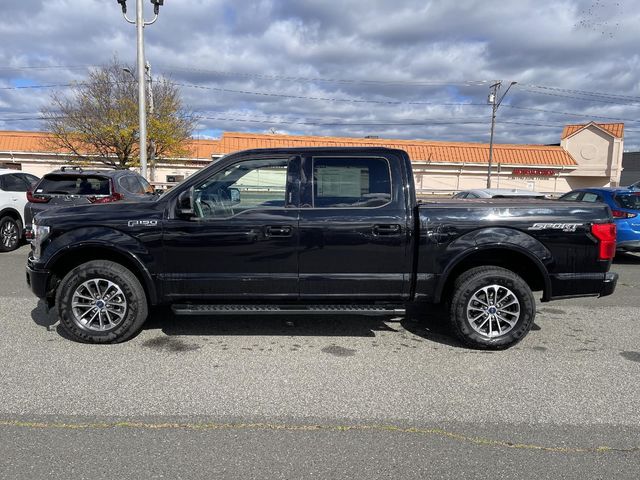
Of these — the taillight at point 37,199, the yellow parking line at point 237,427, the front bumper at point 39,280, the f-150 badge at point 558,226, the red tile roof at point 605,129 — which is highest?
the red tile roof at point 605,129

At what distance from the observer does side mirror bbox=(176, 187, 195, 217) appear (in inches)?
166

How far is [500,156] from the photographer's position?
36.5 meters

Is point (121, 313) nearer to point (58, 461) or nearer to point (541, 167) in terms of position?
point (58, 461)

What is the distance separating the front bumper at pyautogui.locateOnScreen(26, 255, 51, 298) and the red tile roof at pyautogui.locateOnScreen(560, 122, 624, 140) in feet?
139

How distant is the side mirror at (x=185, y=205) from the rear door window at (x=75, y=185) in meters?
5.13

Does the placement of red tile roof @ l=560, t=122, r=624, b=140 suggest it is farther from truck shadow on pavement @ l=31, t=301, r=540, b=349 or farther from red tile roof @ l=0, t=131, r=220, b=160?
truck shadow on pavement @ l=31, t=301, r=540, b=349

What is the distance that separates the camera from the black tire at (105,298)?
169 inches

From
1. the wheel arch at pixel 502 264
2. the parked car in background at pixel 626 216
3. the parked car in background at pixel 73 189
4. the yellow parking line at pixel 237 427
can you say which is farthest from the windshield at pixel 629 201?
the parked car in background at pixel 73 189

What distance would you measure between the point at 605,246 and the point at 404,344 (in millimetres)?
2138

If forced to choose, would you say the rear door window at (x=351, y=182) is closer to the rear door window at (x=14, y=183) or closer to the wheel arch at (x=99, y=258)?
the wheel arch at (x=99, y=258)

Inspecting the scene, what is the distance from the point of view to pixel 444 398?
3434mm

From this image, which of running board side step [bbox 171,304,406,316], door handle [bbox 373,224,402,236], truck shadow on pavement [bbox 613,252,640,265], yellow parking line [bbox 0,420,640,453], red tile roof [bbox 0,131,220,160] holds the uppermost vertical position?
red tile roof [bbox 0,131,220,160]

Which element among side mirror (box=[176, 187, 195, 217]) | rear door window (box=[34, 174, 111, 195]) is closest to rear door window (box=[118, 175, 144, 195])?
rear door window (box=[34, 174, 111, 195])

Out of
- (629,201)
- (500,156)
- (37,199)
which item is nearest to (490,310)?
(629,201)
